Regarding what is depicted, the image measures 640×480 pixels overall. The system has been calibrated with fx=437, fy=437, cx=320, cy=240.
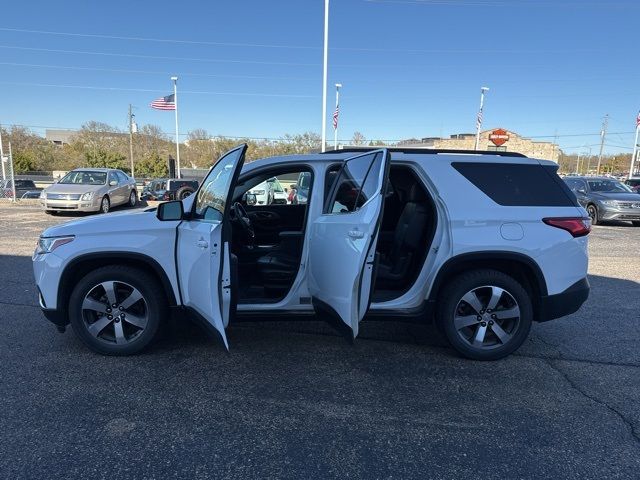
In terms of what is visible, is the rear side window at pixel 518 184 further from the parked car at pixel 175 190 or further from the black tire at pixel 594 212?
the parked car at pixel 175 190

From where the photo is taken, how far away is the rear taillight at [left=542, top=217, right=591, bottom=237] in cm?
363

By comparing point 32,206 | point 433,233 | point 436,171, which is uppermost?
point 436,171

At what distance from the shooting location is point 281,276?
4.00 metres

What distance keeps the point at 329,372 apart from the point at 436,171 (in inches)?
74.6

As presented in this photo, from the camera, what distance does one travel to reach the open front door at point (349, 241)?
9.95ft

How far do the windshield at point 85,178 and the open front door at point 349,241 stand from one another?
13.9 metres

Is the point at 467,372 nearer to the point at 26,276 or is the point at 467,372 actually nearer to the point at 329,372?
the point at 329,372

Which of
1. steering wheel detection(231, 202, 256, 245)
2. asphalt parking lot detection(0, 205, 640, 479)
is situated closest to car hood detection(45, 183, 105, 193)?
asphalt parking lot detection(0, 205, 640, 479)

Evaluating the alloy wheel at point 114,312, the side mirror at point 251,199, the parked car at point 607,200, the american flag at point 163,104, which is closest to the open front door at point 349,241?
the alloy wheel at point 114,312

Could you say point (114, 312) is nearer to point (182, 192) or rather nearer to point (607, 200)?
point (607, 200)

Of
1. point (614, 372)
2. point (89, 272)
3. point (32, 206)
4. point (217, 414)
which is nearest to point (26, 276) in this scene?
point (89, 272)

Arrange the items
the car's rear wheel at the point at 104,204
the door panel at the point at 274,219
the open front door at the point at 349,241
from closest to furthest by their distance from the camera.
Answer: the open front door at the point at 349,241
the door panel at the point at 274,219
the car's rear wheel at the point at 104,204

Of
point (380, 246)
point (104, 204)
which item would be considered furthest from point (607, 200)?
point (104, 204)

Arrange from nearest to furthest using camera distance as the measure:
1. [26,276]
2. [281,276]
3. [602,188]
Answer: [281,276], [26,276], [602,188]
